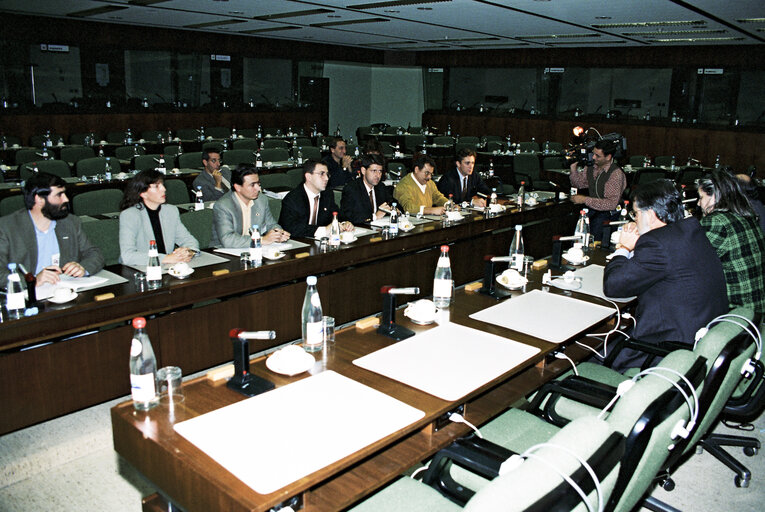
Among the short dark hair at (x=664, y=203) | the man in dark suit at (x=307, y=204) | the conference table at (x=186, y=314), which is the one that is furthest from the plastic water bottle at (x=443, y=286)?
the man in dark suit at (x=307, y=204)

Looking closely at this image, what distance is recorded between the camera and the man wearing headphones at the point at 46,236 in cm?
313

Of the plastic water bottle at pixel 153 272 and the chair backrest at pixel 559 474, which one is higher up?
the chair backrest at pixel 559 474

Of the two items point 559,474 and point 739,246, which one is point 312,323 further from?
point 739,246

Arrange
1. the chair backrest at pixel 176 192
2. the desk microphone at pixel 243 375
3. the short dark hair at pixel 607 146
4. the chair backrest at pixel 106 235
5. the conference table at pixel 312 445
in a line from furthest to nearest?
1. the short dark hair at pixel 607 146
2. the chair backrest at pixel 176 192
3. the chair backrest at pixel 106 235
4. the desk microphone at pixel 243 375
5. the conference table at pixel 312 445

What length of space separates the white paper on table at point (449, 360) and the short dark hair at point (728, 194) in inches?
74.5

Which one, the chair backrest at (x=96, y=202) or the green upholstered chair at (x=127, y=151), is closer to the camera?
the chair backrest at (x=96, y=202)

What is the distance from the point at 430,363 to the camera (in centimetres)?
220

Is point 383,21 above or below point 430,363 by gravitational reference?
Result: above

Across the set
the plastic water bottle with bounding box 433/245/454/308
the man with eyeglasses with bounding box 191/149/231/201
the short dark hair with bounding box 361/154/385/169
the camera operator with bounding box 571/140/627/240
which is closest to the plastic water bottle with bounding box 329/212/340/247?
the short dark hair with bounding box 361/154/385/169

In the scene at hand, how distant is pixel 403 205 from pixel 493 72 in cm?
946

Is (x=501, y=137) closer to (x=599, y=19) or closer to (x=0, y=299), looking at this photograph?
(x=599, y=19)

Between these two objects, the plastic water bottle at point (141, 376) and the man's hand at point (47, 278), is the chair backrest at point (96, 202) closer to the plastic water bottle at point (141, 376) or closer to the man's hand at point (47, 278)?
the man's hand at point (47, 278)

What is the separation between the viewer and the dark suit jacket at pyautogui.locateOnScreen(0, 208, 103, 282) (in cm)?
312

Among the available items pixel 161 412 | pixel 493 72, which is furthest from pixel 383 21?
pixel 161 412
